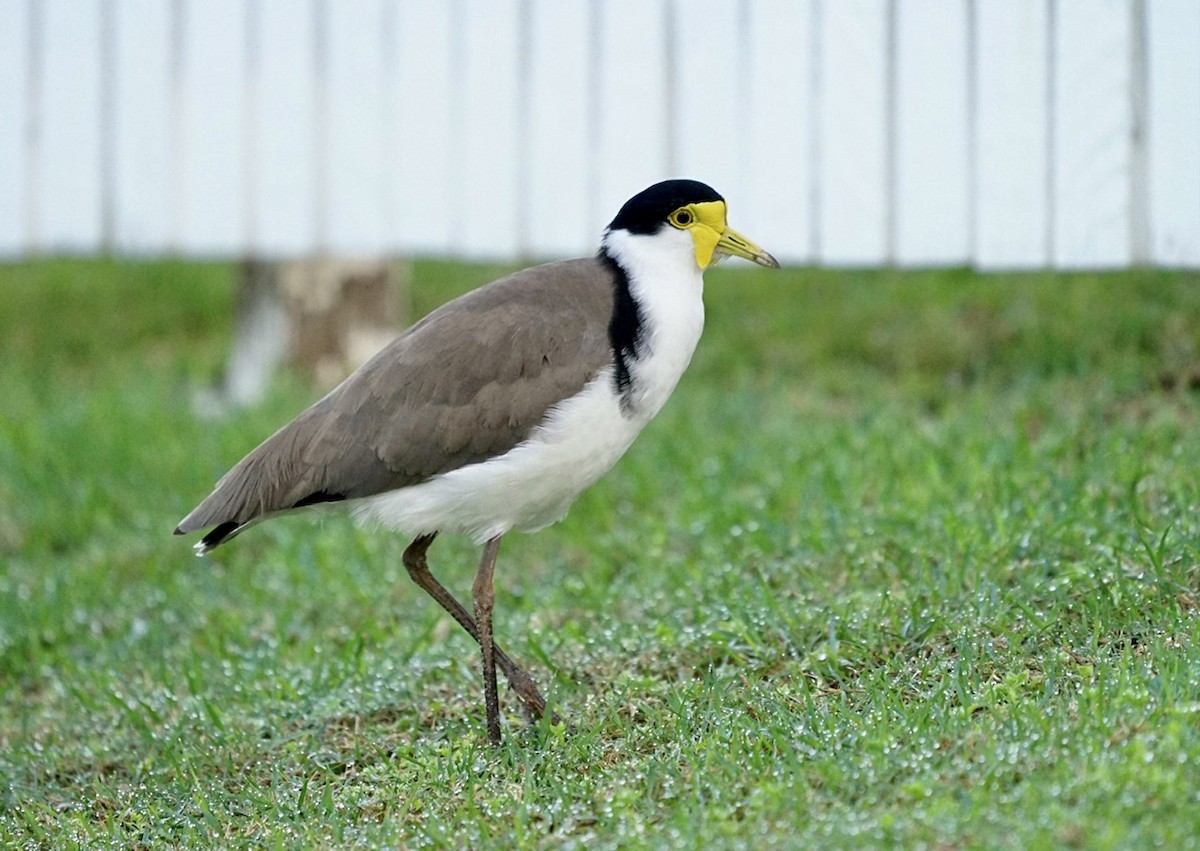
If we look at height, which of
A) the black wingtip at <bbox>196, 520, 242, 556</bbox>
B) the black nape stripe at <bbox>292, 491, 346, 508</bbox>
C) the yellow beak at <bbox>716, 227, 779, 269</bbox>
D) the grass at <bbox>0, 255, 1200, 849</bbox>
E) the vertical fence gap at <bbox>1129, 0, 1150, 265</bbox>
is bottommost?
the grass at <bbox>0, 255, 1200, 849</bbox>

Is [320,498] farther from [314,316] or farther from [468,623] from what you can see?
[314,316]

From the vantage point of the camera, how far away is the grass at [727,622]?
3.23m

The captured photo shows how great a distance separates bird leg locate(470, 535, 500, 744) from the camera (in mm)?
3969

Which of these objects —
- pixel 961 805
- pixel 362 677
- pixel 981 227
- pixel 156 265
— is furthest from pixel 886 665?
pixel 156 265

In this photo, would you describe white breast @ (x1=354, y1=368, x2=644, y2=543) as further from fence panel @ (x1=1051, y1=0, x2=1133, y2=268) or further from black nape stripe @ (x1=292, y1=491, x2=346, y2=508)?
fence panel @ (x1=1051, y1=0, x2=1133, y2=268)

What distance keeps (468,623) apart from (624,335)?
98cm

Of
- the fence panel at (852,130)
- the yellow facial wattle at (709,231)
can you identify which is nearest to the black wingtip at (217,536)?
the yellow facial wattle at (709,231)

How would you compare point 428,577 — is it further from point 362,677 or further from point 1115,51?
point 1115,51

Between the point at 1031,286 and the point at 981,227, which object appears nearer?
the point at 981,227

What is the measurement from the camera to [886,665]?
153 inches

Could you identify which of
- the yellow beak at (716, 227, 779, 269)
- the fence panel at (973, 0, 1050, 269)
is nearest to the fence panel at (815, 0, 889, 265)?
the fence panel at (973, 0, 1050, 269)

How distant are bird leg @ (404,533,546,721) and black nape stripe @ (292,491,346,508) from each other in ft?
0.99

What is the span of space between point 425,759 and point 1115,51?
11.6 feet

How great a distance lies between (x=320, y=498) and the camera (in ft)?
13.7
